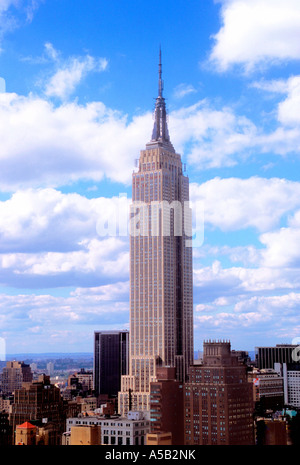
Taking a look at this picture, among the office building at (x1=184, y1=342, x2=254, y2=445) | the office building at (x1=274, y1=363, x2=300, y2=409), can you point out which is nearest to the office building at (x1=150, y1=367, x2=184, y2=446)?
the office building at (x1=184, y1=342, x2=254, y2=445)

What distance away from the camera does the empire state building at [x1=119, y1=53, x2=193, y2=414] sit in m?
21.7

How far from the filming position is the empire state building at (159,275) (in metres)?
21.7

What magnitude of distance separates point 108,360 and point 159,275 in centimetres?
592

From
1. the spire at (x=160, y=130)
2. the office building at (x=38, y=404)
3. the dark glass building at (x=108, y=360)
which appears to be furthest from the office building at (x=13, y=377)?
the spire at (x=160, y=130)

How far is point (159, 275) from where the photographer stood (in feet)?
72.9

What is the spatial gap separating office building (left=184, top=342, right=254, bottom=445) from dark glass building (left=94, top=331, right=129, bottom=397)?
1065cm

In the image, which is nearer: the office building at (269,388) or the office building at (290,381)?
the office building at (269,388)

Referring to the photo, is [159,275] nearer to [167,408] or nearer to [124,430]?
[167,408]

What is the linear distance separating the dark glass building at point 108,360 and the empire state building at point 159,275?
3.61 metres

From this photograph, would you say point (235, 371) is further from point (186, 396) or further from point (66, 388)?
point (66, 388)

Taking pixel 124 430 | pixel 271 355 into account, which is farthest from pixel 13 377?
pixel 271 355

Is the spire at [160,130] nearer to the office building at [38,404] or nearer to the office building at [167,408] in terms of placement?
the office building at [38,404]
